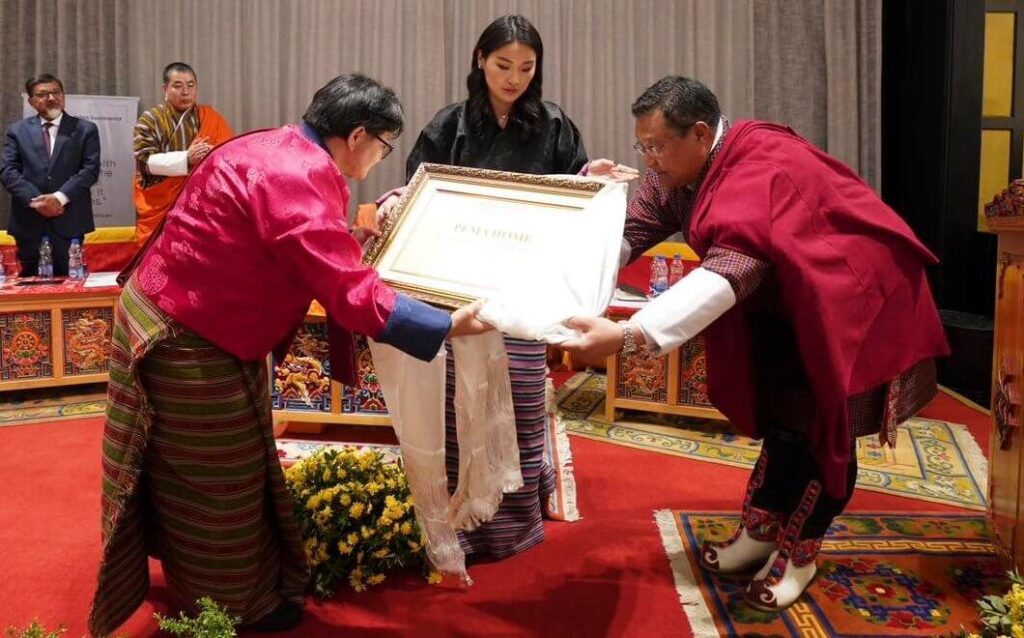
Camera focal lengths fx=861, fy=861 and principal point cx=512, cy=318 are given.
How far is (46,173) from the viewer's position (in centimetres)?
476

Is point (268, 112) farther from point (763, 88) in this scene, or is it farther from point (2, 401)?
point (763, 88)

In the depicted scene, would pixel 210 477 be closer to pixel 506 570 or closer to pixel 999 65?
pixel 506 570

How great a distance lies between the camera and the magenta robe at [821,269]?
5.87ft

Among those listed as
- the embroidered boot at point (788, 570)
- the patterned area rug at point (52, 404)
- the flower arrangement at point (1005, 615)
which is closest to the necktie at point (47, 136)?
the patterned area rug at point (52, 404)

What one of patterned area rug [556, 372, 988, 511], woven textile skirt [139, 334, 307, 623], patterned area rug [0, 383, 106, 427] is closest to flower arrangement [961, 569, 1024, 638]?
patterned area rug [556, 372, 988, 511]

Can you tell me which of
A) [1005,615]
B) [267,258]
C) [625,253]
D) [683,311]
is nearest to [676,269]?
[625,253]

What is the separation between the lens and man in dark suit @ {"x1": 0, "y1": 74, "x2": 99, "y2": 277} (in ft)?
15.3

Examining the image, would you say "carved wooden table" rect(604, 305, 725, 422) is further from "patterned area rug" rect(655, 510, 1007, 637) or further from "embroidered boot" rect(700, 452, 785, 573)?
"embroidered boot" rect(700, 452, 785, 573)

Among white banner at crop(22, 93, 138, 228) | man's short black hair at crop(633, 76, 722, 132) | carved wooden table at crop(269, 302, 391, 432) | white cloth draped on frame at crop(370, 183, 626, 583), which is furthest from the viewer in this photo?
white banner at crop(22, 93, 138, 228)

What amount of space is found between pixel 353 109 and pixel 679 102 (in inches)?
28.3

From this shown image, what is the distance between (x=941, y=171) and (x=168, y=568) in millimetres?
4214

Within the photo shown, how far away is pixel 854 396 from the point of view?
2045 millimetres

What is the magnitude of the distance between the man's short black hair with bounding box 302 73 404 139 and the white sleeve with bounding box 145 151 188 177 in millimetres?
3281

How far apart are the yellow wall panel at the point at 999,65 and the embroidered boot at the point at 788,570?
326 cm
